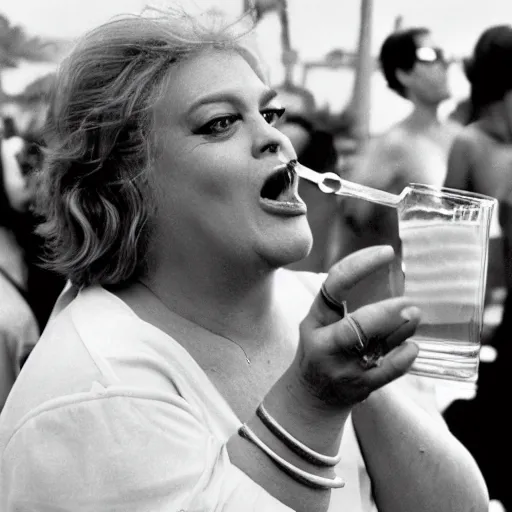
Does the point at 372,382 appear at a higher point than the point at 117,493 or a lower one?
higher

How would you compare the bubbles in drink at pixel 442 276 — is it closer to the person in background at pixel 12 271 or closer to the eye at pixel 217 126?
the eye at pixel 217 126

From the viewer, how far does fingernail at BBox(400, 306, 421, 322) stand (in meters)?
1.10

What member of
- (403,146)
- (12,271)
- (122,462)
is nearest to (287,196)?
(122,462)

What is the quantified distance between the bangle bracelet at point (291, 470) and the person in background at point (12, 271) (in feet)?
5.10

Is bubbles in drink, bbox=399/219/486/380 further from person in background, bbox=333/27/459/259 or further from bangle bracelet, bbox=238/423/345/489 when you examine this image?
person in background, bbox=333/27/459/259

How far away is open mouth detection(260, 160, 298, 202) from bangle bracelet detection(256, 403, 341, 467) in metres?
0.39

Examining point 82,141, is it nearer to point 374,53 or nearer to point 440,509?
point 440,509

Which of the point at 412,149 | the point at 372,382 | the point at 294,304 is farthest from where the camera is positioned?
the point at 412,149

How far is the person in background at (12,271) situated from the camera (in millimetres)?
2697

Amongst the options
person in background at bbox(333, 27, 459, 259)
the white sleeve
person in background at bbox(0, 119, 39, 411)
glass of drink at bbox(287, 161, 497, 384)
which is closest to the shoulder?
person in background at bbox(333, 27, 459, 259)

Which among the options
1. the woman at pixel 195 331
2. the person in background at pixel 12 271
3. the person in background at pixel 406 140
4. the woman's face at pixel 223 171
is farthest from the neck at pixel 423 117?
the woman's face at pixel 223 171

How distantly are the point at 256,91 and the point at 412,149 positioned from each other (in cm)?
192

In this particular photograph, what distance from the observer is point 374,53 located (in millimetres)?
3459

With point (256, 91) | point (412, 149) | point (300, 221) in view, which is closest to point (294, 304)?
point (300, 221)
